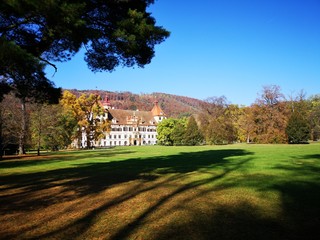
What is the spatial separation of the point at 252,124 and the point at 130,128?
177ft

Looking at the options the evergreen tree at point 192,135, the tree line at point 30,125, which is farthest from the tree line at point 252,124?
the tree line at point 30,125

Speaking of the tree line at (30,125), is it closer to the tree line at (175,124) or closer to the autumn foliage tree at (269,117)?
the tree line at (175,124)

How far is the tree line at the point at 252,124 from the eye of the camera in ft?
200

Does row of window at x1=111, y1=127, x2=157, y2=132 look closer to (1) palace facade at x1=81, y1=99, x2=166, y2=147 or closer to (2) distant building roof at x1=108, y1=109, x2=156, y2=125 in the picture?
(1) palace facade at x1=81, y1=99, x2=166, y2=147

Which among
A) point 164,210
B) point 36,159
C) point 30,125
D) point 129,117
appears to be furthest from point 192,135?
point 164,210

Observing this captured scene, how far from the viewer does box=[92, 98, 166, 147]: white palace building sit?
10569 centimetres

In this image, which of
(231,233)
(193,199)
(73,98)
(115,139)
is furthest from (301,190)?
(115,139)

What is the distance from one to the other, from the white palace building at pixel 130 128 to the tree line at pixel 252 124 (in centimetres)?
2270

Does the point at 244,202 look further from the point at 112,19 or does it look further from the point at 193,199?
the point at 112,19

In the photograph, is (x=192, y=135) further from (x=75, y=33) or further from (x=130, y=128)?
(x=75, y=33)

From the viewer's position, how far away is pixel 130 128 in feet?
360

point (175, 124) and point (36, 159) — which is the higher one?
point (175, 124)

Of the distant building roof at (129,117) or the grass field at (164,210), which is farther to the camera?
the distant building roof at (129,117)

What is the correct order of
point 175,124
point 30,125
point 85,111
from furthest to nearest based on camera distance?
1. point 175,124
2. point 85,111
3. point 30,125
